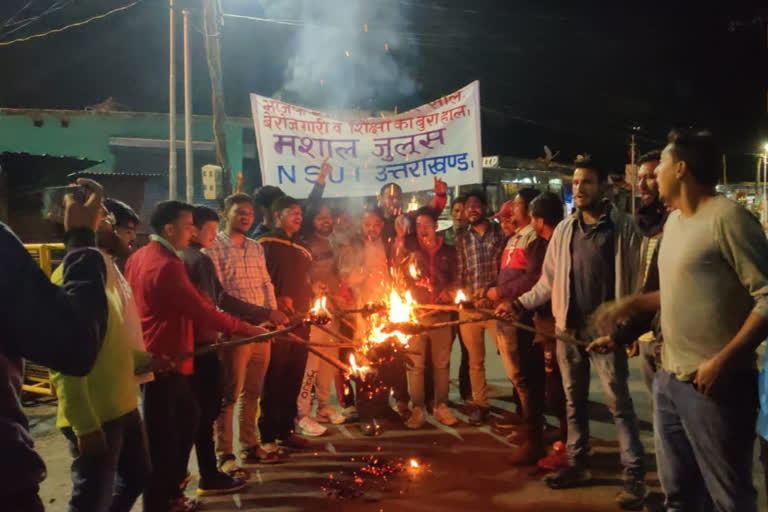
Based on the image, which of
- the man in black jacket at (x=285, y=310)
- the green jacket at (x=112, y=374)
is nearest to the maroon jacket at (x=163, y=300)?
the green jacket at (x=112, y=374)

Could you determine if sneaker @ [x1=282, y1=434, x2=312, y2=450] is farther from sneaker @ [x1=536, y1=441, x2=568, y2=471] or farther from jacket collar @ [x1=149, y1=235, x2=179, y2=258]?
jacket collar @ [x1=149, y1=235, x2=179, y2=258]

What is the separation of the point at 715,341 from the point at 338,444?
4199 millimetres

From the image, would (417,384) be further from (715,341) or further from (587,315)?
(715,341)

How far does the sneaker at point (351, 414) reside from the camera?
22.6ft

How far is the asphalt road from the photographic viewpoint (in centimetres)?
462

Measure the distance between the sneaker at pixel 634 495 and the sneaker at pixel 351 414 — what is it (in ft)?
10.8

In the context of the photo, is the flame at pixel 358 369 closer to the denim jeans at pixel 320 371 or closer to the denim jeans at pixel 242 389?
the denim jeans at pixel 242 389

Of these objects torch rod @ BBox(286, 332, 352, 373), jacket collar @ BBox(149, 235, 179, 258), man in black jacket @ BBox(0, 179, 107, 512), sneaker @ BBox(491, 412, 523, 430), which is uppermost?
jacket collar @ BBox(149, 235, 179, 258)

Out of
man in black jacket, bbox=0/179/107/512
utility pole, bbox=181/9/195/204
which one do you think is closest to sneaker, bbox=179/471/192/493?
man in black jacket, bbox=0/179/107/512

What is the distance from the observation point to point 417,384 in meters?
6.70

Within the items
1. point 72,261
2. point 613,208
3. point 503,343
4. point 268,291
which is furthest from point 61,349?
point 503,343

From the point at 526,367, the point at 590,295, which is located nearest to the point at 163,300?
the point at 590,295

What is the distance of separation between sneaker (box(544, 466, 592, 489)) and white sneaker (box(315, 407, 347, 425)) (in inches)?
109

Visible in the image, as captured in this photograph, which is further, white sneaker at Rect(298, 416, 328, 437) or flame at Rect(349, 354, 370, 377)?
white sneaker at Rect(298, 416, 328, 437)
